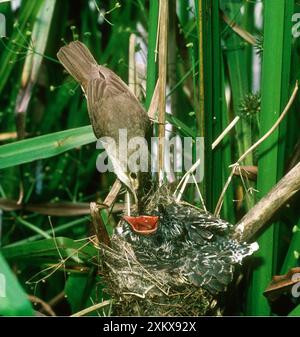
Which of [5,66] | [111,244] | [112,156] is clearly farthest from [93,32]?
[111,244]

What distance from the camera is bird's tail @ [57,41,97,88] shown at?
9.43 ft

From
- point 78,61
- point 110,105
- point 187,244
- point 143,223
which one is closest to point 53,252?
point 143,223

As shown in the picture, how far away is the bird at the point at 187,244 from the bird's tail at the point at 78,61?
0.76 m

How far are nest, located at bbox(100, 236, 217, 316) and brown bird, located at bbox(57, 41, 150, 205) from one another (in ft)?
0.99

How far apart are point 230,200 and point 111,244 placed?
0.41m

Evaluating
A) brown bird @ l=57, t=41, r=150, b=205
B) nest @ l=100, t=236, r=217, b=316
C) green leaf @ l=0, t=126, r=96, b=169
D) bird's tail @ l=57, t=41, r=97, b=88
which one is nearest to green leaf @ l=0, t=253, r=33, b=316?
nest @ l=100, t=236, r=217, b=316

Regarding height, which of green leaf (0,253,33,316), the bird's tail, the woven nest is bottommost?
the woven nest

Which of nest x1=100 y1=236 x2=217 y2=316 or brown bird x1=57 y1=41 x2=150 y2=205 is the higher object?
brown bird x1=57 y1=41 x2=150 y2=205

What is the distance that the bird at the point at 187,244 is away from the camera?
2.14 metres

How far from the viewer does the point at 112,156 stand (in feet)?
9.04

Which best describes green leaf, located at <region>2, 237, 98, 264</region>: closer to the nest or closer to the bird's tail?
the nest

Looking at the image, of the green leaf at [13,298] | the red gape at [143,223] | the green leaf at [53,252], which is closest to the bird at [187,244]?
the red gape at [143,223]
